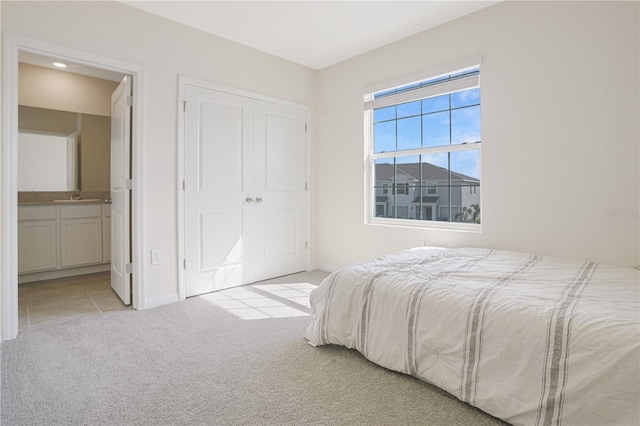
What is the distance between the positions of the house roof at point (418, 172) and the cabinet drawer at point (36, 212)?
3676 millimetres

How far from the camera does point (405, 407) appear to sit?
1546 millimetres

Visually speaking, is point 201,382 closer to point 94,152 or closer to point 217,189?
point 217,189

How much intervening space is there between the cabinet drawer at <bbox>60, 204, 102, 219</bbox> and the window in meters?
3.29

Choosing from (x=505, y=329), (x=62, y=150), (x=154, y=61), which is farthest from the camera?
(x=62, y=150)

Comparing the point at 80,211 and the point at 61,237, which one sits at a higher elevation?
the point at 80,211

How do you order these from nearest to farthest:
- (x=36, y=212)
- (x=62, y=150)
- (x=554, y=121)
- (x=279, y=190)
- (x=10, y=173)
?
(x=10, y=173) → (x=554, y=121) → (x=36, y=212) → (x=279, y=190) → (x=62, y=150)

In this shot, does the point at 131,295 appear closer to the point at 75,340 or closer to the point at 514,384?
the point at 75,340

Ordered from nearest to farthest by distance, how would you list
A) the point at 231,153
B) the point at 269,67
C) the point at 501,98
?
1. the point at 501,98
2. the point at 231,153
3. the point at 269,67

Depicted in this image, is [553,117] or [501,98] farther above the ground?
[501,98]

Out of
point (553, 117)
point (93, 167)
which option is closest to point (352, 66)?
point (553, 117)

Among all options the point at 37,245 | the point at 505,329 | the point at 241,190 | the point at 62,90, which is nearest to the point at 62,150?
the point at 62,90

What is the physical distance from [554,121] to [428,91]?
110 centimetres

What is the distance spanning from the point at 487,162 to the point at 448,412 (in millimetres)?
2060

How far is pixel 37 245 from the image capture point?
3.73m
